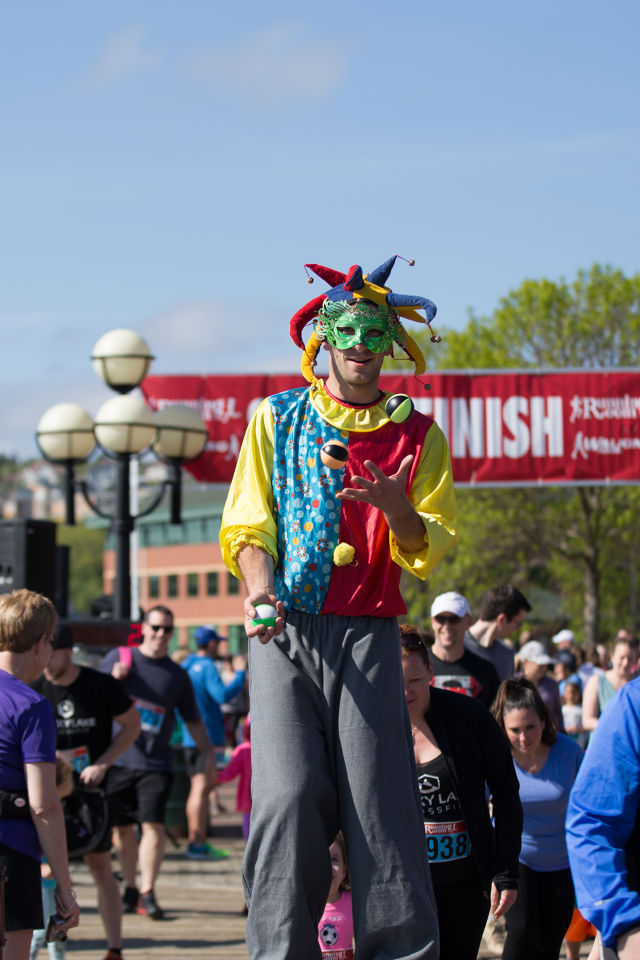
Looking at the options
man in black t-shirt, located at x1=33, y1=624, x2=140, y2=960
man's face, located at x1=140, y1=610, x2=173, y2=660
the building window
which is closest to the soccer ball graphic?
man in black t-shirt, located at x1=33, y1=624, x2=140, y2=960

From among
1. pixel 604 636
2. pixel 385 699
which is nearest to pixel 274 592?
pixel 385 699

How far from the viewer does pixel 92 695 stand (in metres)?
8.76

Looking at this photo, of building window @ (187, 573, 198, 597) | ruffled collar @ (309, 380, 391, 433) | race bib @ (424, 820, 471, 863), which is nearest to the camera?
ruffled collar @ (309, 380, 391, 433)

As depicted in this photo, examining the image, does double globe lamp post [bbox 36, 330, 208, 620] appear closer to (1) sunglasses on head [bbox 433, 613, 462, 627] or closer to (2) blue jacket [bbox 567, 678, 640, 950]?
(1) sunglasses on head [bbox 433, 613, 462, 627]

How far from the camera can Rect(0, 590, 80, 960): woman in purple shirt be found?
5168mm

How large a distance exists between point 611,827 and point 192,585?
92.6 metres

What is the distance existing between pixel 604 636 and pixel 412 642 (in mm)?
41403

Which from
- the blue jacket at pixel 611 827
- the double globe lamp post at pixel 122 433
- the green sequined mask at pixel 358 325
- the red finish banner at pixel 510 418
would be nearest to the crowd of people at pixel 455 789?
the blue jacket at pixel 611 827

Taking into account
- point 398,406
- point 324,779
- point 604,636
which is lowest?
point 604,636

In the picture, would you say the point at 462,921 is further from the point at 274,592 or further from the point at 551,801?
the point at 274,592

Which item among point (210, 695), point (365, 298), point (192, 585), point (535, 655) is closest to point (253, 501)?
point (365, 298)

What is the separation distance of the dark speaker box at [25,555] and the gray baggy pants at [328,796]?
5818 millimetres

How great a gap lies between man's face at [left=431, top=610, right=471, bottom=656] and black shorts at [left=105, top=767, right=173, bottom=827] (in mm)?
3278

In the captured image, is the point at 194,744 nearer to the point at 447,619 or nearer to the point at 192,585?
the point at 447,619
